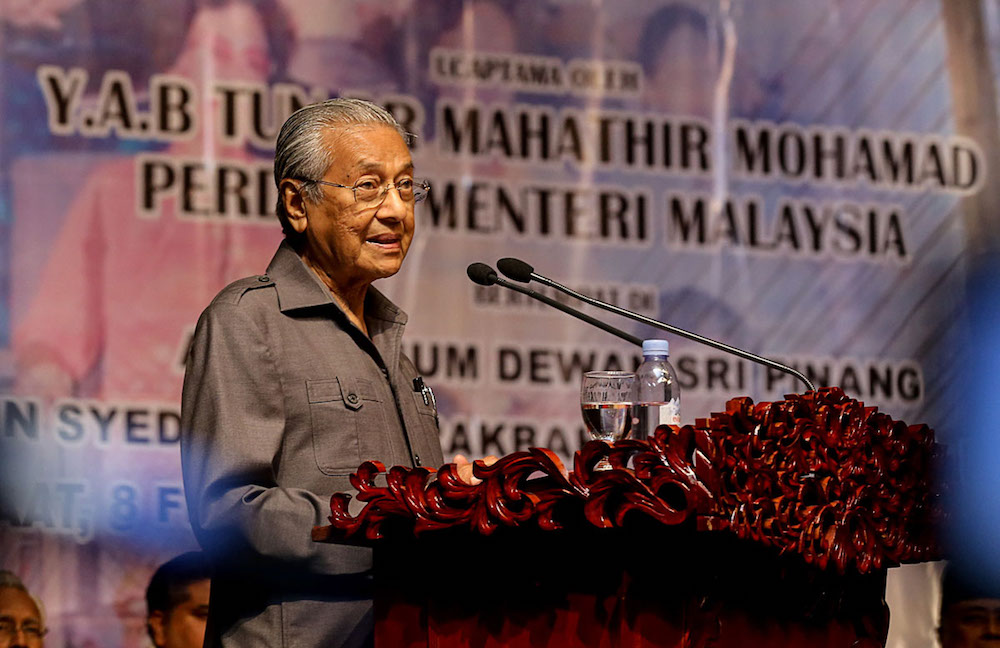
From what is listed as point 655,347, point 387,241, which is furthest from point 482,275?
point 655,347

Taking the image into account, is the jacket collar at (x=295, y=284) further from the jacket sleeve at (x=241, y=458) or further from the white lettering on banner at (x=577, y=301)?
the white lettering on banner at (x=577, y=301)

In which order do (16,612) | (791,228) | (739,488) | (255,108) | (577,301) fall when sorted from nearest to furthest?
1. (739,488)
2. (16,612)
3. (255,108)
4. (577,301)
5. (791,228)

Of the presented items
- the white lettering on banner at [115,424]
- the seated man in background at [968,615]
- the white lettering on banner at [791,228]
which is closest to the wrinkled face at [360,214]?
the white lettering on banner at [115,424]

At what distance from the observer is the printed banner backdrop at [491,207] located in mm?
4145

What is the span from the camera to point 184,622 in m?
4.16

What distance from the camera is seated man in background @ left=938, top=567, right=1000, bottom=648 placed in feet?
15.6

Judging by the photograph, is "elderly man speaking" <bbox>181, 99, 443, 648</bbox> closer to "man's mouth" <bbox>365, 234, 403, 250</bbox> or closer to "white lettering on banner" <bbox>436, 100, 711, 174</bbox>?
"man's mouth" <bbox>365, 234, 403, 250</bbox>

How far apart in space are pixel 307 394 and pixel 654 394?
0.62 metres

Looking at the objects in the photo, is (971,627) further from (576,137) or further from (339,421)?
(339,421)

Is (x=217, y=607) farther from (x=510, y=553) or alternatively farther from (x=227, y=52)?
(x=227, y=52)

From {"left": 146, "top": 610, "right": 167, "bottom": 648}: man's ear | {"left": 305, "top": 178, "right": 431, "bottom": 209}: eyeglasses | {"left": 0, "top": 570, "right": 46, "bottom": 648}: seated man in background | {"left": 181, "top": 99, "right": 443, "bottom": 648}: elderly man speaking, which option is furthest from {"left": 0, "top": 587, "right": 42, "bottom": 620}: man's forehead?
{"left": 305, "top": 178, "right": 431, "bottom": 209}: eyeglasses

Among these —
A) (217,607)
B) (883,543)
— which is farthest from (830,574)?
(217,607)

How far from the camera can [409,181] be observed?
8.85ft

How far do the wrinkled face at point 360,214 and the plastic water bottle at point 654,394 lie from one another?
1.86 feet
